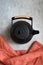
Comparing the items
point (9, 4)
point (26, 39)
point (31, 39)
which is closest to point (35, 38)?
point (31, 39)

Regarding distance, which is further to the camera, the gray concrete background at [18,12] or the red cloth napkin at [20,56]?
the gray concrete background at [18,12]

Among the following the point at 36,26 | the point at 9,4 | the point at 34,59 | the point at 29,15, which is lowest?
the point at 34,59

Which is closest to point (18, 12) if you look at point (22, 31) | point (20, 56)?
point (22, 31)

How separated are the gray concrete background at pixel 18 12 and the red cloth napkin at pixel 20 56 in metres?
0.09

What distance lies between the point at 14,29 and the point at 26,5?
0.29m

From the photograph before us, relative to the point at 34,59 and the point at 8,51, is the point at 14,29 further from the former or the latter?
the point at 34,59

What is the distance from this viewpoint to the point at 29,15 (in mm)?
1466

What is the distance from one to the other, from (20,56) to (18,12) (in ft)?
1.51

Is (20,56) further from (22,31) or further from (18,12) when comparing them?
(18,12)

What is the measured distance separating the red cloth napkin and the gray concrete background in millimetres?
94

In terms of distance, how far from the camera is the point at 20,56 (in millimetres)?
1220

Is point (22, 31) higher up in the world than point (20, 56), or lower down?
higher up

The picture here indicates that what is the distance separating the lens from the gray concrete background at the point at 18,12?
4.77ft

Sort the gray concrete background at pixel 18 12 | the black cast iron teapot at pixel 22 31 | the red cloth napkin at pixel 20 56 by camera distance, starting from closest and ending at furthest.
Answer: the red cloth napkin at pixel 20 56 → the black cast iron teapot at pixel 22 31 → the gray concrete background at pixel 18 12
